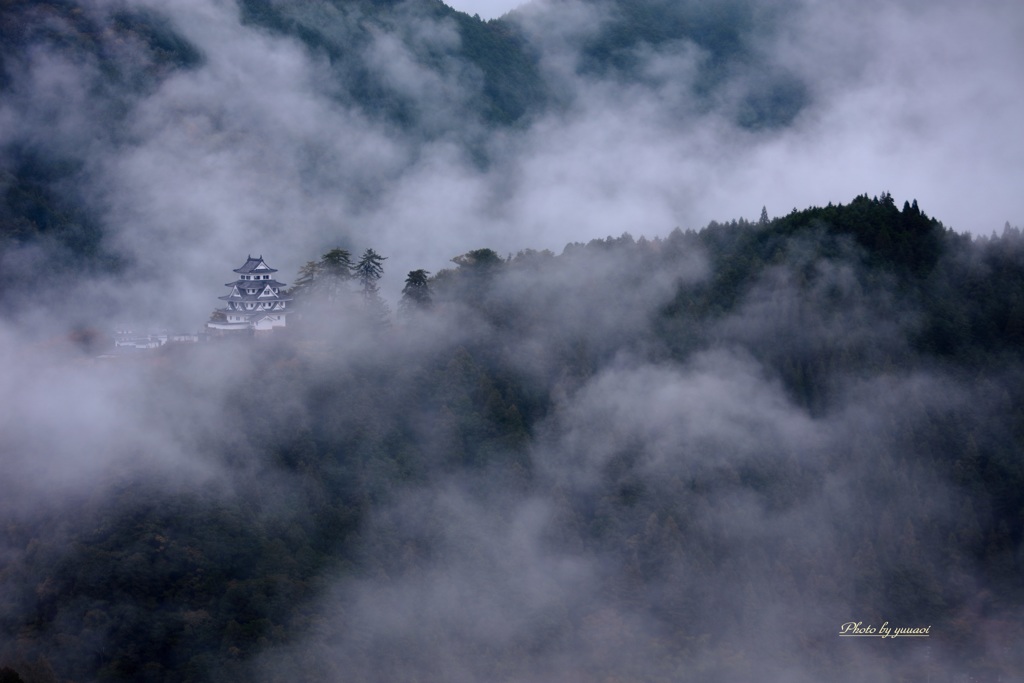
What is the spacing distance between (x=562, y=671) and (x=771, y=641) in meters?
11.0

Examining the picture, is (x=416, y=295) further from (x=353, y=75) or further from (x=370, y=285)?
(x=353, y=75)

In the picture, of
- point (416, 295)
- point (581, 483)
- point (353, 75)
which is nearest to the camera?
point (581, 483)

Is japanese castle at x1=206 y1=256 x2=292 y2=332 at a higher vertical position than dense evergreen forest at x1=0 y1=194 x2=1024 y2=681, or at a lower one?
higher

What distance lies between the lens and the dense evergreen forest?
45.3 metres

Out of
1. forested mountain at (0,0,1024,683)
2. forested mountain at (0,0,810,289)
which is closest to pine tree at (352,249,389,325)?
forested mountain at (0,0,1024,683)

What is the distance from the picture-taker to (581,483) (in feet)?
188

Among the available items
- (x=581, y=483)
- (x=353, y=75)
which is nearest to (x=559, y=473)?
(x=581, y=483)

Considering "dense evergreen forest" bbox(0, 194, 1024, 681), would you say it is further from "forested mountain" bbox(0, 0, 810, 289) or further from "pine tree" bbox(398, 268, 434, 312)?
"forested mountain" bbox(0, 0, 810, 289)

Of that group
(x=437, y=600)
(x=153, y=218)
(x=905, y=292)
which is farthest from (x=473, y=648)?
(x=153, y=218)

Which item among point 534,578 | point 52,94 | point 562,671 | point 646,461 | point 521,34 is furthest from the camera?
point 521,34

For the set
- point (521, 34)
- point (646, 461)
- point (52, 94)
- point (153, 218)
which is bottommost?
point (646, 461)

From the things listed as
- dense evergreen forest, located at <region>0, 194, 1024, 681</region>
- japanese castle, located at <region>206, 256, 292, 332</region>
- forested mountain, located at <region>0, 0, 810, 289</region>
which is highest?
forested mountain, located at <region>0, 0, 810, 289</region>

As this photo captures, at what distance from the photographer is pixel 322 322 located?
2276 inches

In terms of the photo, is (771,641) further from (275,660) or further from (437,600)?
(275,660)
